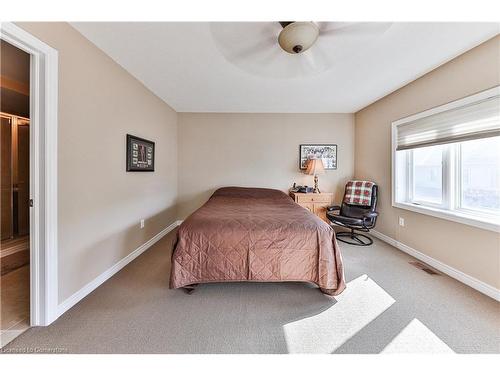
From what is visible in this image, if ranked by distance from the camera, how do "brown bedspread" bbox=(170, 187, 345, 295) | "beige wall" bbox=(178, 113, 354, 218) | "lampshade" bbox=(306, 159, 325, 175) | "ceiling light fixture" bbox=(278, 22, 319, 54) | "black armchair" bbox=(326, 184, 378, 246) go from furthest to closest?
"beige wall" bbox=(178, 113, 354, 218), "lampshade" bbox=(306, 159, 325, 175), "black armchair" bbox=(326, 184, 378, 246), "brown bedspread" bbox=(170, 187, 345, 295), "ceiling light fixture" bbox=(278, 22, 319, 54)

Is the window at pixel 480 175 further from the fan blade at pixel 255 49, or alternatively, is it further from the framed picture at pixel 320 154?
the fan blade at pixel 255 49

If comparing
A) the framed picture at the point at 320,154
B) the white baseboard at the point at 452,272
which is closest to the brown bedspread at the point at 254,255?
the white baseboard at the point at 452,272

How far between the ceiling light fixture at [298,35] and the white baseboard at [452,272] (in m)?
2.56

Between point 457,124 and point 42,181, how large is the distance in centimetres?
370

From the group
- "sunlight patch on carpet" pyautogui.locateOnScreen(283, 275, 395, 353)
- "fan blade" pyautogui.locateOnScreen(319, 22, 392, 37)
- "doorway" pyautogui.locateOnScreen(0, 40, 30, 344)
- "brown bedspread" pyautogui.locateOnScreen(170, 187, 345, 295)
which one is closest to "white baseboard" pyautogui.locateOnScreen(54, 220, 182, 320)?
"doorway" pyautogui.locateOnScreen(0, 40, 30, 344)

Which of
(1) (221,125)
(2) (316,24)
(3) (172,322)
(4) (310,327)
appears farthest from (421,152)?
(3) (172,322)

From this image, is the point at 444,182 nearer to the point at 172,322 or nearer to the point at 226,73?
the point at 226,73

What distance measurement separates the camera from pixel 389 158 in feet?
9.81

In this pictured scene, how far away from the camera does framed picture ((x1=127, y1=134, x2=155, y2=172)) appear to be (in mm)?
A: 2305

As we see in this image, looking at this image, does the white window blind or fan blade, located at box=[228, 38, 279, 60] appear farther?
the white window blind

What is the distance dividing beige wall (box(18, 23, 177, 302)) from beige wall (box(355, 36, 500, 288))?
3556 mm

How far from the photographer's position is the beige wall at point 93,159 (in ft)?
4.95

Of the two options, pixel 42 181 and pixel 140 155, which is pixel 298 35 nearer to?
pixel 42 181

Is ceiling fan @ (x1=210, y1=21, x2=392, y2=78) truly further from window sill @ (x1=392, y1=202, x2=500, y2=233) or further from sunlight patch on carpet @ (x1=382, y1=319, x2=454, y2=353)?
sunlight patch on carpet @ (x1=382, y1=319, x2=454, y2=353)
